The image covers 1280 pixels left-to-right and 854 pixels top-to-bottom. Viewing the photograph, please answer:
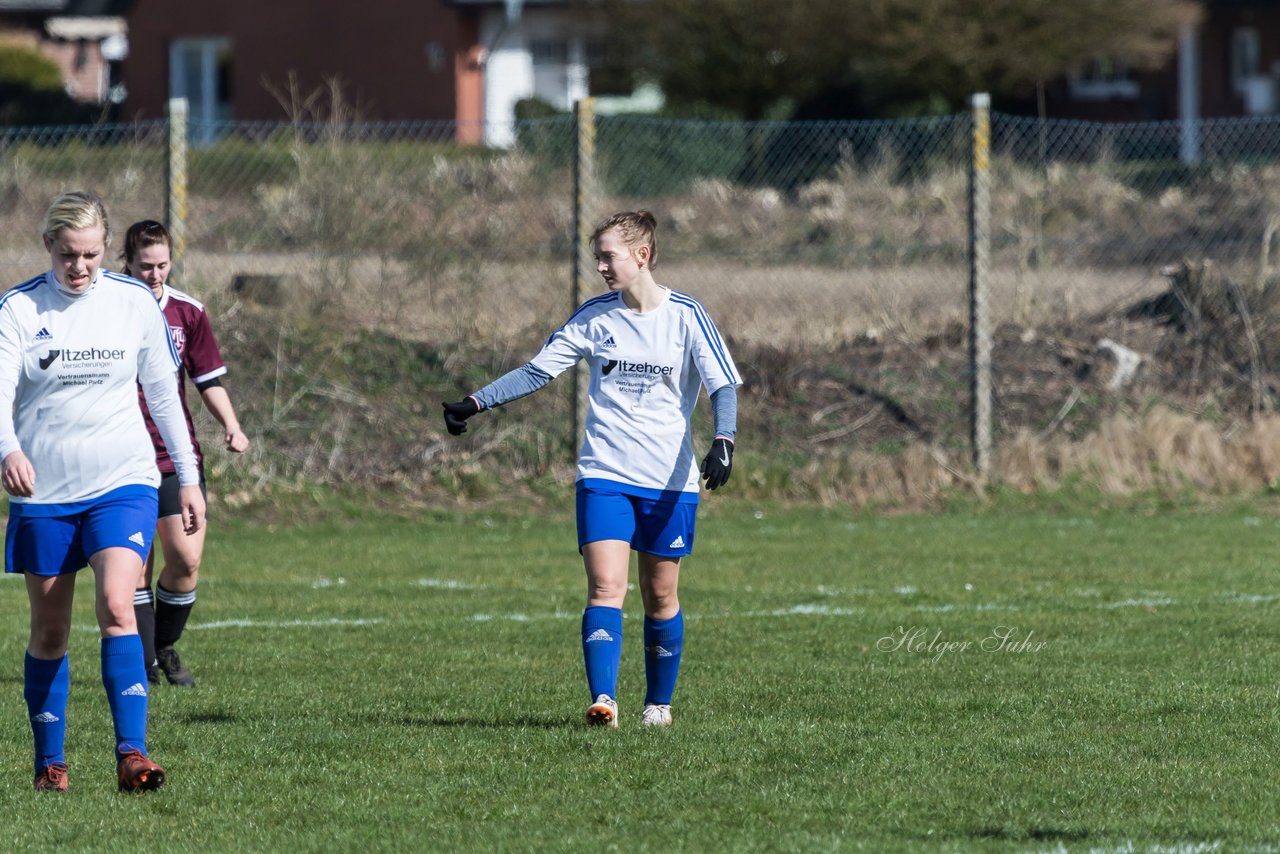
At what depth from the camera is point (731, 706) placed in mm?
7230

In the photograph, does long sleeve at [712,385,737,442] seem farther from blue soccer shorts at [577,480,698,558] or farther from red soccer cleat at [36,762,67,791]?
red soccer cleat at [36,762,67,791]

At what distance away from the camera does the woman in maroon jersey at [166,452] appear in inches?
309

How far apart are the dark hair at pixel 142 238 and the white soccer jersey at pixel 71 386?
2.03 m

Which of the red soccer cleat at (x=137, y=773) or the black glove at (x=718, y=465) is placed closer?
the red soccer cleat at (x=137, y=773)

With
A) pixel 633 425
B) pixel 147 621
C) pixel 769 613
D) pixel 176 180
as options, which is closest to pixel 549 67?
pixel 176 180

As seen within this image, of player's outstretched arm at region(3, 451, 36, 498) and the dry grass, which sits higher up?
player's outstretched arm at region(3, 451, 36, 498)

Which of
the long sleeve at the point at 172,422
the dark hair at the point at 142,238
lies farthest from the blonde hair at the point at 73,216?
the dark hair at the point at 142,238

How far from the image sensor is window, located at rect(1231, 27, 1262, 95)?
40062 mm

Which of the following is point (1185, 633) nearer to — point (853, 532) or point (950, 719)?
point (950, 719)

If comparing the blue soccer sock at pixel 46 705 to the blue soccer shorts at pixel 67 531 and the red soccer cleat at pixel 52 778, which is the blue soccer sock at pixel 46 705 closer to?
the red soccer cleat at pixel 52 778

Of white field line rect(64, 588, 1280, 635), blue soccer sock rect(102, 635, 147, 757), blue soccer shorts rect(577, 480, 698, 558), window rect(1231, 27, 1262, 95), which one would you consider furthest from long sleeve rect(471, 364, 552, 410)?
window rect(1231, 27, 1262, 95)

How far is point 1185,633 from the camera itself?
8703mm

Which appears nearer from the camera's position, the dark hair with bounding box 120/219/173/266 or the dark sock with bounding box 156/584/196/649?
the dark hair with bounding box 120/219/173/266

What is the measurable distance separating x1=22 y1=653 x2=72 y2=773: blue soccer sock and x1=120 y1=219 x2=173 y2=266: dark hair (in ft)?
7.82
